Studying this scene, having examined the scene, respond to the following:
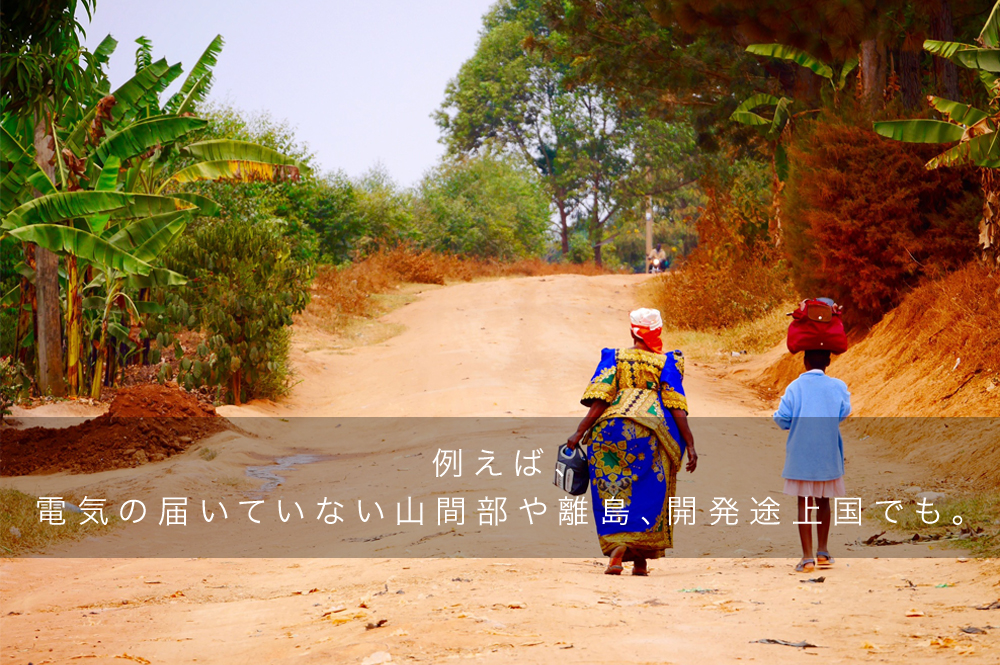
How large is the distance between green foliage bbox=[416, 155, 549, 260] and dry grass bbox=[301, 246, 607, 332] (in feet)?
5.82

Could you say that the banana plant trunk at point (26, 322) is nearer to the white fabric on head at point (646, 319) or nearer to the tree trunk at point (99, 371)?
the tree trunk at point (99, 371)

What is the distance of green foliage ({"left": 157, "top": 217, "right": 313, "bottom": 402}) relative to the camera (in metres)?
15.0

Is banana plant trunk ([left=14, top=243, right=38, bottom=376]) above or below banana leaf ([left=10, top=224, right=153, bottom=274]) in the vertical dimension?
below

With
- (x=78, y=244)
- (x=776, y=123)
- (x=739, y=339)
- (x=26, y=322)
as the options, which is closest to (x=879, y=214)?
(x=739, y=339)

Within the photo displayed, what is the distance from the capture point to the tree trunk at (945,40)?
571 inches

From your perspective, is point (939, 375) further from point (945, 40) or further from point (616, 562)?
point (616, 562)

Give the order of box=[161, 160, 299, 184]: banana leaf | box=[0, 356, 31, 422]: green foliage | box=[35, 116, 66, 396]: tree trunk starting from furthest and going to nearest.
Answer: box=[161, 160, 299, 184]: banana leaf → box=[35, 116, 66, 396]: tree trunk → box=[0, 356, 31, 422]: green foliage

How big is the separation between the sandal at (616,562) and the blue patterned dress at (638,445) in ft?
0.19

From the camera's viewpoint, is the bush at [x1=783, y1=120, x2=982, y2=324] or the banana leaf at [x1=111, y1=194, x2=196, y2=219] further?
the banana leaf at [x1=111, y1=194, x2=196, y2=219]

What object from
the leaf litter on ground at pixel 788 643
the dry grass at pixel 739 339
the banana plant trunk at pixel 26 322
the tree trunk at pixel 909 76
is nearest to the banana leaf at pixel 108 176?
the banana plant trunk at pixel 26 322

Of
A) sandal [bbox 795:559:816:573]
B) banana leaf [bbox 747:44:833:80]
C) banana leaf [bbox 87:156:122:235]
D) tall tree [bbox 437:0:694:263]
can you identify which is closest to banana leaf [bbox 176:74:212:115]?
banana leaf [bbox 87:156:122:235]

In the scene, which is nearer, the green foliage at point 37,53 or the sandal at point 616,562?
the sandal at point 616,562

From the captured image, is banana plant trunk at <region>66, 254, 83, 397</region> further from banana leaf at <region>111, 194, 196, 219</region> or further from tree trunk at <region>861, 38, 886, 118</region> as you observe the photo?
tree trunk at <region>861, 38, 886, 118</region>

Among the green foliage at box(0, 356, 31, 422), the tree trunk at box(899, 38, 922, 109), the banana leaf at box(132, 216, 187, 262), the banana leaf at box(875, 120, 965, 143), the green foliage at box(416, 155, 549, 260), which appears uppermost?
the green foliage at box(416, 155, 549, 260)
